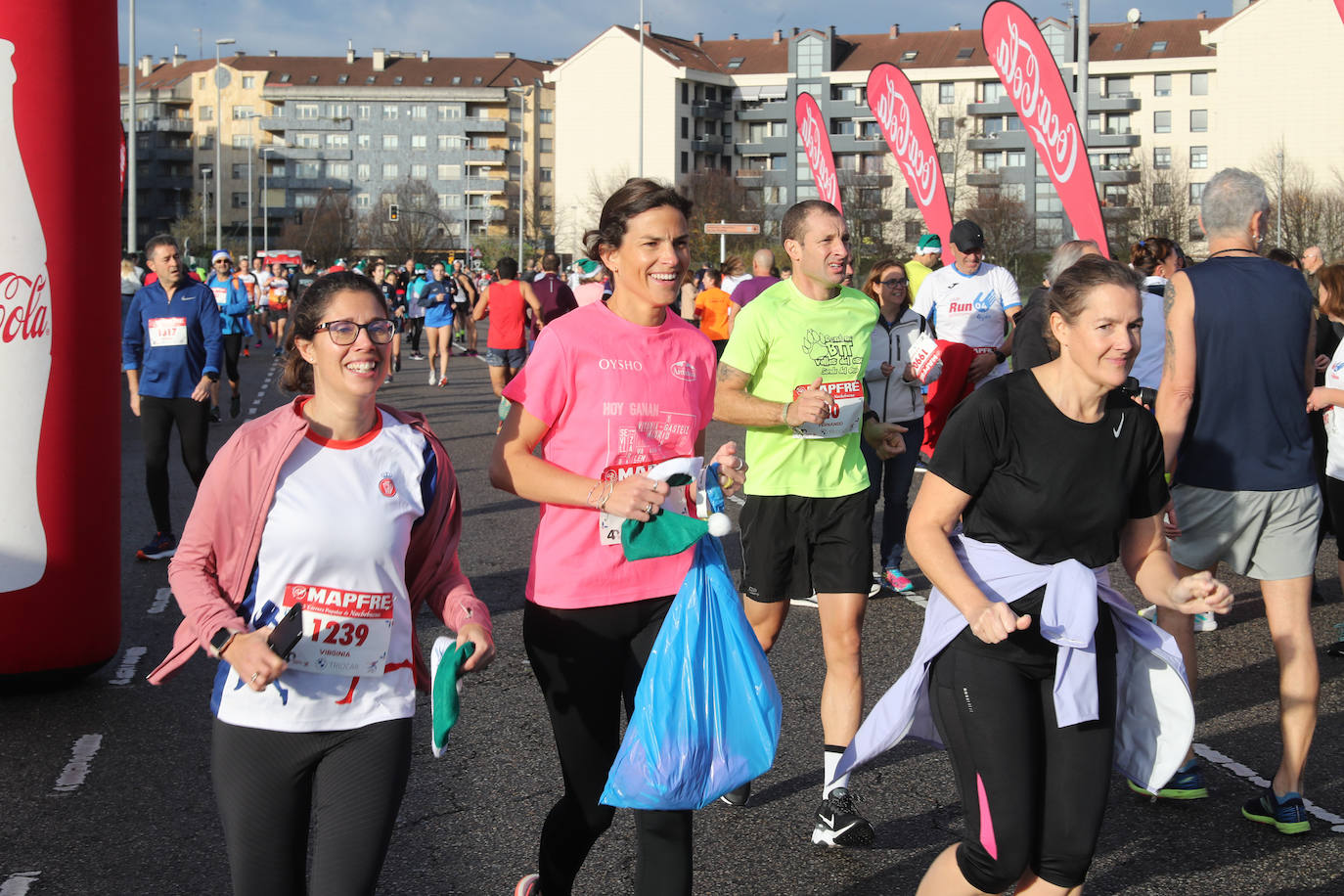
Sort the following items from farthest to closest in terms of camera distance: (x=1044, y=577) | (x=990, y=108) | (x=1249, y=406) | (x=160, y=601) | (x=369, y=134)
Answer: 1. (x=369, y=134)
2. (x=990, y=108)
3. (x=160, y=601)
4. (x=1249, y=406)
5. (x=1044, y=577)

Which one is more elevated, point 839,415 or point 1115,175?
point 1115,175

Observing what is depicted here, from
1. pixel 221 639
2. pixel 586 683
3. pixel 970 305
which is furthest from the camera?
pixel 970 305

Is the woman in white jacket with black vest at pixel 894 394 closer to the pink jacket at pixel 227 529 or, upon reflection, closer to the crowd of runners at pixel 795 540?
the crowd of runners at pixel 795 540

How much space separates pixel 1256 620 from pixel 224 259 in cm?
1695

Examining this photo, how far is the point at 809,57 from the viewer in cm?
10700

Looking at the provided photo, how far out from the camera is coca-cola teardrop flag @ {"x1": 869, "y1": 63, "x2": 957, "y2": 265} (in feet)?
56.0

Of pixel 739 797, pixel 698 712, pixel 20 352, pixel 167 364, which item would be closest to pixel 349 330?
pixel 698 712

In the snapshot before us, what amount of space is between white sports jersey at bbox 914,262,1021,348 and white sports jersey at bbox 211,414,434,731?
7573 millimetres

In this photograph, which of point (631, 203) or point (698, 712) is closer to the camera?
point (698, 712)

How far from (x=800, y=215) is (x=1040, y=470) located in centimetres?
202

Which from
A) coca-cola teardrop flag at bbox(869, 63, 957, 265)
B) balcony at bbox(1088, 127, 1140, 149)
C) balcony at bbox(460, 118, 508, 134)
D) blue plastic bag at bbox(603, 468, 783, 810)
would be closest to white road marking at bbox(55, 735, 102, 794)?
blue plastic bag at bbox(603, 468, 783, 810)

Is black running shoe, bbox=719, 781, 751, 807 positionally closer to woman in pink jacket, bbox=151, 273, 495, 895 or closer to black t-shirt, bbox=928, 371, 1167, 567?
black t-shirt, bbox=928, 371, 1167, 567

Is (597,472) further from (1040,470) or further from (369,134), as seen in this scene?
(369,134)

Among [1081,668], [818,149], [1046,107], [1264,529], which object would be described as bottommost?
[1081,668]
